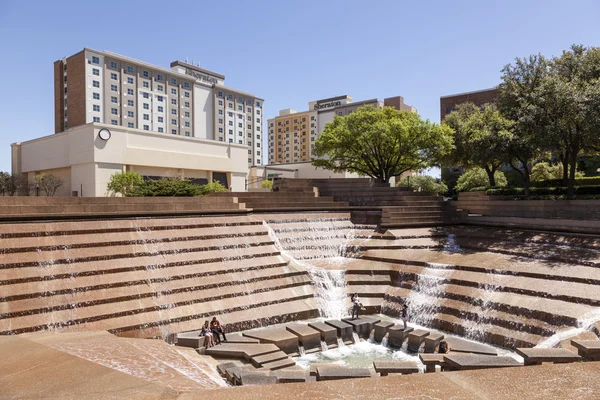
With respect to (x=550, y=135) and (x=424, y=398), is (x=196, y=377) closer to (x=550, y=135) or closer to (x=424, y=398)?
(x=424, y=398)

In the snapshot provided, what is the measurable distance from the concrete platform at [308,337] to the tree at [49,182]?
36.9m

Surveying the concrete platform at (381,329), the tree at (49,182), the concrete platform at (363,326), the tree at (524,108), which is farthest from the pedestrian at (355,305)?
the tree at (49,182)

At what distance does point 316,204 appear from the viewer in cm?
2642

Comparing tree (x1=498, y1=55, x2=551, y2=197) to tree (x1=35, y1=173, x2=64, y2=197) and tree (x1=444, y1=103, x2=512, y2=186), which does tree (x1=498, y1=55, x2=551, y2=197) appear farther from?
tree (x1=35, y1=173, x2=64, y2=197)

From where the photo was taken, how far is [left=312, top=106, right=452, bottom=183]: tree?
3334 cm

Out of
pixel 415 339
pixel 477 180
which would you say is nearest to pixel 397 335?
pixel 415 339

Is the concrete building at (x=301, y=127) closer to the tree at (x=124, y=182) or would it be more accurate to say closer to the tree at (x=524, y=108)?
the tree at (x=124, y=182)

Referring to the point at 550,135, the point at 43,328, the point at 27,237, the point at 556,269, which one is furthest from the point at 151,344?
the point at 550,135

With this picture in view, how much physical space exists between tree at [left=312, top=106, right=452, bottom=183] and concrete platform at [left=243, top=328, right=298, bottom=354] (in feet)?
75.8

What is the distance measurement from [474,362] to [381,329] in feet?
16.9

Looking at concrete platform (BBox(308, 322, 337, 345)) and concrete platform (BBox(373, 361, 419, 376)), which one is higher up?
concrete platform (BBox(373, 361, 419, 376))

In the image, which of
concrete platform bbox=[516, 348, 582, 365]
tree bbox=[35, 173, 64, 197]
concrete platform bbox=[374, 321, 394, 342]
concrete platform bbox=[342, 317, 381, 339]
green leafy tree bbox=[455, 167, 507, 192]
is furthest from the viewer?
tree bbox=[35, 173, 64, 197]

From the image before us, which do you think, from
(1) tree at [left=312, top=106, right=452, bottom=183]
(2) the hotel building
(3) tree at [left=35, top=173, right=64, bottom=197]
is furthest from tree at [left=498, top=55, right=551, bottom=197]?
(3) tree at [left=35, top=173, right=64, bottom=197]

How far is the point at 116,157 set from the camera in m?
40.2
